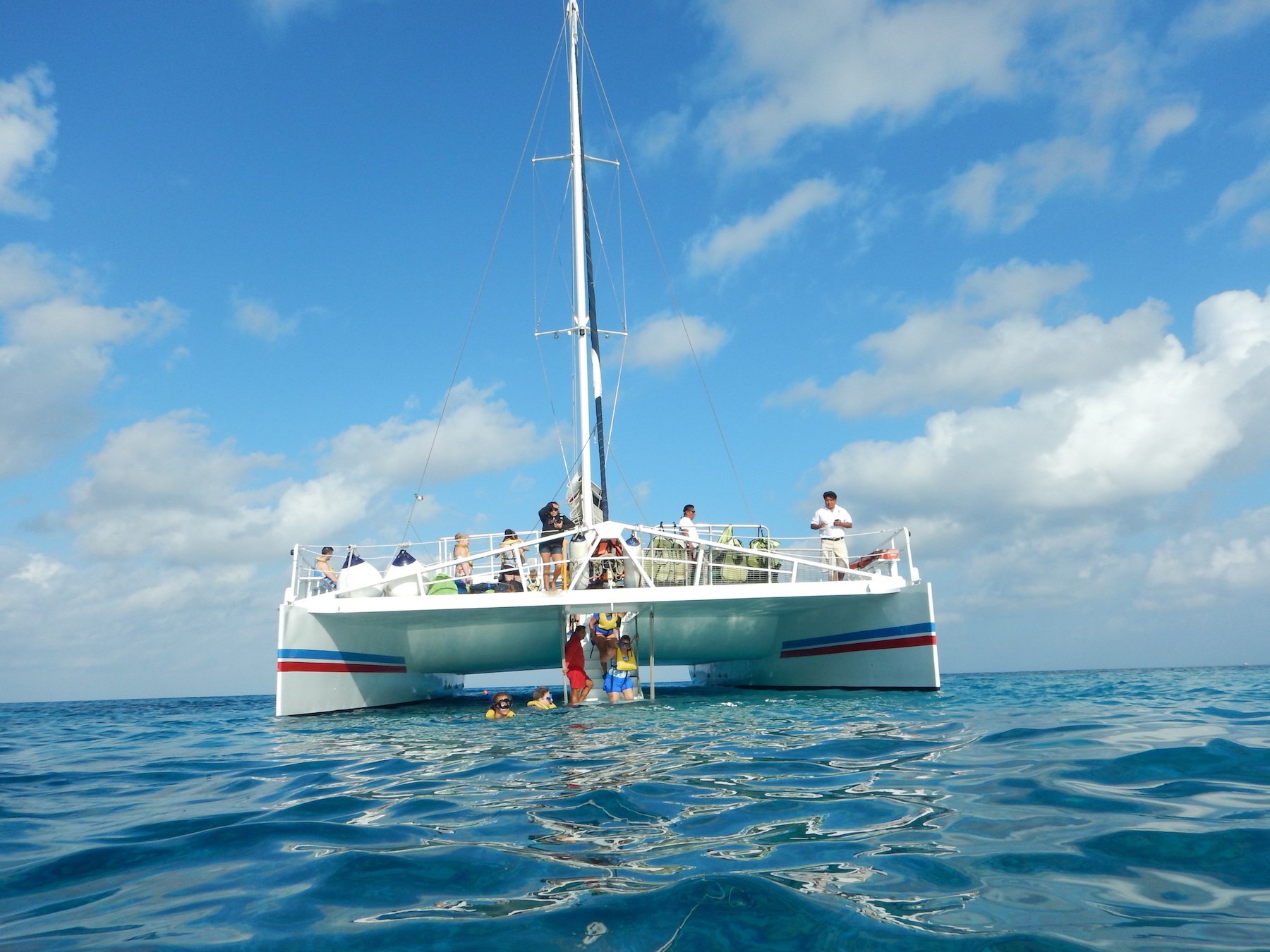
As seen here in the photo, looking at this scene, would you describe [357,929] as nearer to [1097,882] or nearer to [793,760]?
[1097,882]

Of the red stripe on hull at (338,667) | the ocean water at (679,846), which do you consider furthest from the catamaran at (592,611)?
the ocean water at (679,846)

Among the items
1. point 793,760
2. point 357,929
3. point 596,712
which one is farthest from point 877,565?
point 357,929

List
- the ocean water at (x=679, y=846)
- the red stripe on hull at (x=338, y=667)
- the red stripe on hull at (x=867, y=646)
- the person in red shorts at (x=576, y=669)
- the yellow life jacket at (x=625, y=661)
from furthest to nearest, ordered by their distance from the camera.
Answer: the yellow life jacket at (x=625, y=661)
the person in red shorts at (x=576, y=669)
the red stripe on hull at (x=867, y=646)
the red stripe on hull at (x=338, y=667)
the ocean water at (x=679, y=846)

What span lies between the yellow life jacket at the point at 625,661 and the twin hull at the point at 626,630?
15.3 inches

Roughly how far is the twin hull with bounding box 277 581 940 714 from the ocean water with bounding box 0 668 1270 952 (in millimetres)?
4561

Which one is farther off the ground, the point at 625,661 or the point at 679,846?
the point at 625,661

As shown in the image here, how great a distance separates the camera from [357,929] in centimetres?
286

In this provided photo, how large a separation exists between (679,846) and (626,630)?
538 inches

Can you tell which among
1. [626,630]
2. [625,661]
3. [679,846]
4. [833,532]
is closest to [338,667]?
[625,661]

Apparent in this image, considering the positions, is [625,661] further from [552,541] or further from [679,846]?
[679,846]

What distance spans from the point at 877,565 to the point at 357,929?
11.6 m

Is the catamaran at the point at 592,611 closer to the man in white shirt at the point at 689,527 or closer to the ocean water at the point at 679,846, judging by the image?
the man in white shirt at the point at 689,527

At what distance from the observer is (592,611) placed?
1338 centimetres

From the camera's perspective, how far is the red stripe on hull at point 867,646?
42.0 ft
